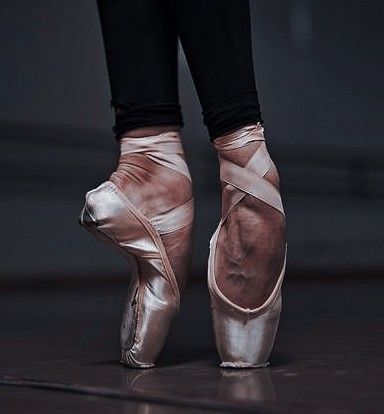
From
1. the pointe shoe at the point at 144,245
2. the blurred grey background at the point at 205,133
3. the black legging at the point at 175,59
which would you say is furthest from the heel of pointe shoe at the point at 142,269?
the blurred grey background at the point at 205,133

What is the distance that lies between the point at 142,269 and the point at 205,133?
174 inches

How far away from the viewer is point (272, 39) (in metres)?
5.96

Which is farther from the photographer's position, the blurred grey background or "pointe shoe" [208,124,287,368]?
the blurred grey background

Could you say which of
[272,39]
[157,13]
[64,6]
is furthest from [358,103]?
[157,13]

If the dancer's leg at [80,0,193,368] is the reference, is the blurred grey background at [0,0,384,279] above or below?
below

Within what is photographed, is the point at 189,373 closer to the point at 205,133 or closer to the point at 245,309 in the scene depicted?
the point at 245,309

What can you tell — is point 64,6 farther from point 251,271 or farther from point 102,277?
point 251,271

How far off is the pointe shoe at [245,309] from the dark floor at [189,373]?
3 centimetres

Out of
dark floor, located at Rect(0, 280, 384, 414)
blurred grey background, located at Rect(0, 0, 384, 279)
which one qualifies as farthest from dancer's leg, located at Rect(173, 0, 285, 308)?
blurred grey background, located at Rect(0, 0, 384, 279)

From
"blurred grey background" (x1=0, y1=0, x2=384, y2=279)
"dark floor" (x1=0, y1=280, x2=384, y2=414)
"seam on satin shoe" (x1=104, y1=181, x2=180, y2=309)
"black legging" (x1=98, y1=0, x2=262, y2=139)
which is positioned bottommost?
"blurred grey background" (x1=0, y1=0, x2=384, y2=279)

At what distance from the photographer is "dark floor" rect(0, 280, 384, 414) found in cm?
95

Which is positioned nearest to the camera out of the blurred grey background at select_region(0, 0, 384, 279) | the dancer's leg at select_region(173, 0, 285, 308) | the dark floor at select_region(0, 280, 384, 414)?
the dark floor at select_region(0, 280, 384, 414)

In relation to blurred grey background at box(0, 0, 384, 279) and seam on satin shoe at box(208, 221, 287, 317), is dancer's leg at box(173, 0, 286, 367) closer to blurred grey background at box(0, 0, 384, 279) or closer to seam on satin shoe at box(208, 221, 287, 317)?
seam on satin shoe at box(208, 221, 287, 317)

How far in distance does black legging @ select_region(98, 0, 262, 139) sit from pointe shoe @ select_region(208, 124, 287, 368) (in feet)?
0.12
